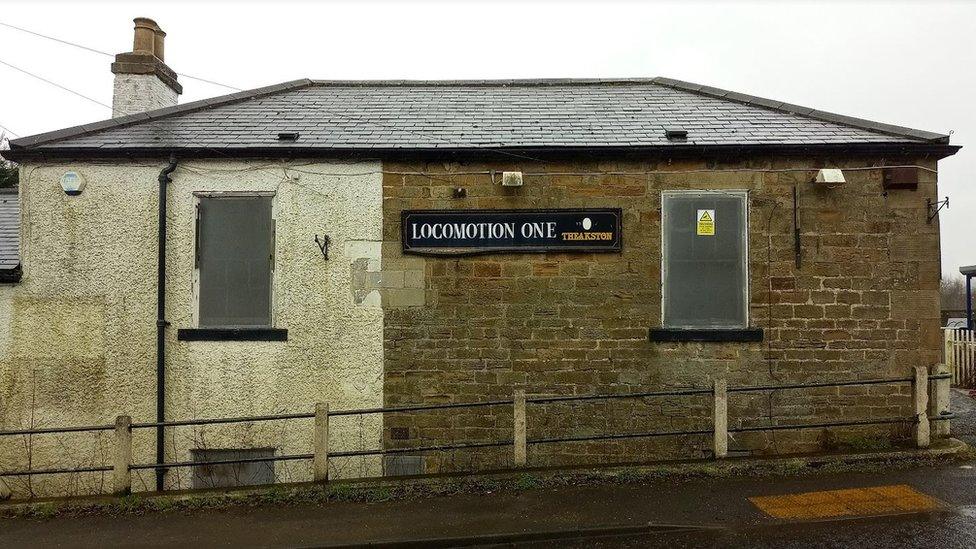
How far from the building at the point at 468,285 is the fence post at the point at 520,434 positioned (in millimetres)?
896

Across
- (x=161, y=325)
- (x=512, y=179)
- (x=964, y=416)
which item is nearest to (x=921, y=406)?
(x=964, y=416)

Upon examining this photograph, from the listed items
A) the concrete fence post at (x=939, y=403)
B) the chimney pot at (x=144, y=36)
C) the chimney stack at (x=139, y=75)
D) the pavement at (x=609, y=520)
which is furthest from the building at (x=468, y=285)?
the chimney pot at (x=144, y=36)

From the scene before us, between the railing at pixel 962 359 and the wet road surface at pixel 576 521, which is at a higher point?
the railing at pixel 962 359

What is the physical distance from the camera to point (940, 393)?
22.7 feet

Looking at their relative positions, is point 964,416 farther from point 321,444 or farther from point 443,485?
point 321,444

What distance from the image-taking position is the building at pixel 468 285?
7.05m

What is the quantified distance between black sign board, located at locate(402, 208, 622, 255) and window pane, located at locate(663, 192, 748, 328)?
71 cm

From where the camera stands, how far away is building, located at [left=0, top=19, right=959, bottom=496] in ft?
23.1

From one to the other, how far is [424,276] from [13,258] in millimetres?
5097

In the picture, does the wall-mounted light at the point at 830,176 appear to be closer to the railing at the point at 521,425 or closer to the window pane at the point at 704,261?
the window pane at the point at 704,261

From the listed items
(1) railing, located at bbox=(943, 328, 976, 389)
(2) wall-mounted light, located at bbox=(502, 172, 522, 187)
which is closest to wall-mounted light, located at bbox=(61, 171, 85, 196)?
(2) wall-mounted light, located at bbox=(502, 172, 522, 187)

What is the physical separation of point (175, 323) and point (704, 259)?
639 cm

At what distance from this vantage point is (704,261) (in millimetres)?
7277

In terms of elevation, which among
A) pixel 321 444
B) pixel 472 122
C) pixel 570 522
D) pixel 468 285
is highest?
pixel 472 122
